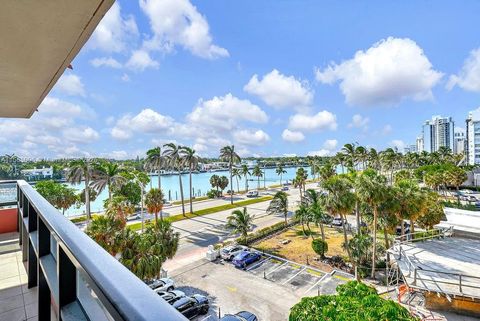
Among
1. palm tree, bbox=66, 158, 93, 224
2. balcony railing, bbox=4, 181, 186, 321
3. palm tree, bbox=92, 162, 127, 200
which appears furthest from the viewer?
palm tree, bbox=92, 162, 127, 200

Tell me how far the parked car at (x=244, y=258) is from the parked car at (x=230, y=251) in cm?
47

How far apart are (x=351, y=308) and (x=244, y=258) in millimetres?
11930

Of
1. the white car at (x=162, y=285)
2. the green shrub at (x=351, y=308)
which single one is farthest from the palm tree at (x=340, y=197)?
the white car at (x=162, y=285)

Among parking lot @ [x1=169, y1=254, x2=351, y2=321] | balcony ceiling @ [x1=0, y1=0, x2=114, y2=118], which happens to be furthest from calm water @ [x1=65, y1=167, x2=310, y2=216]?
balcony ceiling @ [x1=0, y1=0, x2=114, y2=118]

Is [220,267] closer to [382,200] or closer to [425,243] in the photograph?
[382,200]

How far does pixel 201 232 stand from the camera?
81.4 feet

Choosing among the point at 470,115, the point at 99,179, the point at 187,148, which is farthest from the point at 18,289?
the point at 470,115

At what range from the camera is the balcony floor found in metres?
2.85

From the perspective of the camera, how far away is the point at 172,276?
16.2 meters

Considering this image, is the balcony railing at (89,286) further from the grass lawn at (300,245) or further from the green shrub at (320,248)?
the green shrub at (320,248)

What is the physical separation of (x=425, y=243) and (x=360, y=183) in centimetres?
534

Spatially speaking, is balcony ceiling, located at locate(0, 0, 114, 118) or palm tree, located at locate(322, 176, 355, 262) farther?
palm tree, located at locate(322, 176, 355, 262)

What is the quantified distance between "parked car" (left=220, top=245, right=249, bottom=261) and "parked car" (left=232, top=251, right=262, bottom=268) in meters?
0.47

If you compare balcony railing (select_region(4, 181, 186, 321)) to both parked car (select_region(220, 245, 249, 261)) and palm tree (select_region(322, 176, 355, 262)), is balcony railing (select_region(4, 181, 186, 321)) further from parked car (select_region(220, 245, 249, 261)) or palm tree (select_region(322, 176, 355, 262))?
parked car (select_region(220, 245, 249, 261))
